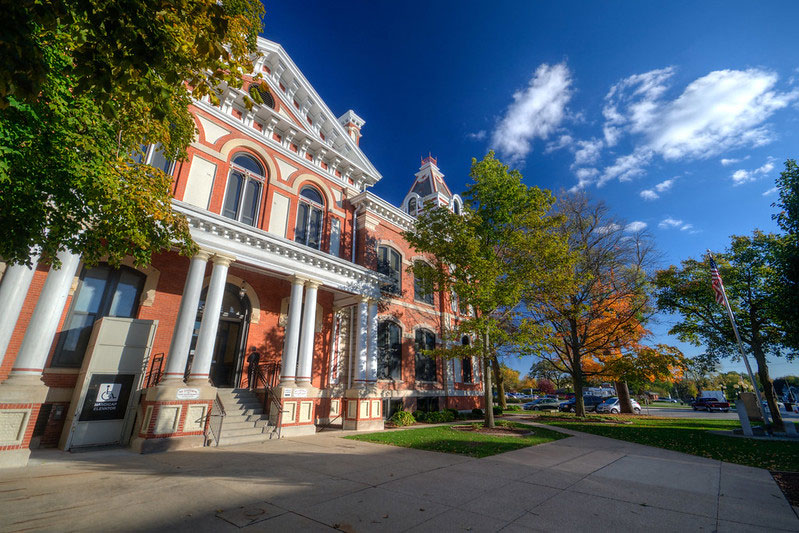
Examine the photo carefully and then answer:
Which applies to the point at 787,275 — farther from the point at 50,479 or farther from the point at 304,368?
the point at 50,479

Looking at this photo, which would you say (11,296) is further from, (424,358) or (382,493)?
(424,358)

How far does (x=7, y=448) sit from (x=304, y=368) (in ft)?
24.1

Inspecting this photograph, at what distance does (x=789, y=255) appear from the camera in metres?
12.4

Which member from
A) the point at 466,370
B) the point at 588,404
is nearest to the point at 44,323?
the point at 466,370

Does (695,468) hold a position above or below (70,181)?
below

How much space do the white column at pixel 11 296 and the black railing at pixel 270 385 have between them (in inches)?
262

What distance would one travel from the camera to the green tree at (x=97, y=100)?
321 cm

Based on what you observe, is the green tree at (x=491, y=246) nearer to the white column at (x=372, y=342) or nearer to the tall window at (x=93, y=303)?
the white column at (x=372, y=342)

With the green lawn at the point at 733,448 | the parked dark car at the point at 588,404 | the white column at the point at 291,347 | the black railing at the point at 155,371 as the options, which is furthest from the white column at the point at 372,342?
the parked dark car at the point at 588,404

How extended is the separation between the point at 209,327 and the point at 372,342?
669 cm

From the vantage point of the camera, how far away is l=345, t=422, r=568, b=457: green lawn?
8.92 m

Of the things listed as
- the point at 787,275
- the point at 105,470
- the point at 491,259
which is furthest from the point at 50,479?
the point at 787,275

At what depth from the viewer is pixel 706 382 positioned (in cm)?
7588

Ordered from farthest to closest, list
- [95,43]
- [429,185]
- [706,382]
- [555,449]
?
[706,382] → [429,185] → [555,449] → [95,43]
